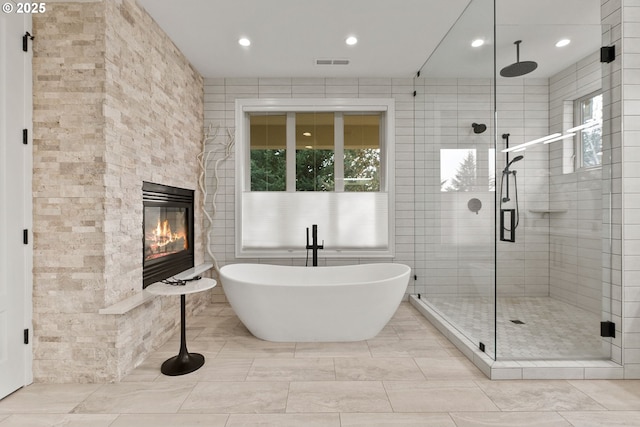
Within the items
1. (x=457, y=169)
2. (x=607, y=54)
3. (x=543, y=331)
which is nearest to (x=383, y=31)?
(x=457, y=169)

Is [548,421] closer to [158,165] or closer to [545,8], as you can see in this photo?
[545,8]

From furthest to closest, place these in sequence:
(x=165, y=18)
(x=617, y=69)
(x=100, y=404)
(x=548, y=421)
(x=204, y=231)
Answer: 1. (x=204, y=231)
2. (x=165, y=18)
3. (x=617, y=69)
4. (x=100, y=404)
5. (x=548, y=421)

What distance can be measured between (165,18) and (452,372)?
12.2 feet

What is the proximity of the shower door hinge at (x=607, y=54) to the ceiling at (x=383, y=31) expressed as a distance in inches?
2.4

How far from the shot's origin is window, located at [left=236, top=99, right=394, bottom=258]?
4.22 meters

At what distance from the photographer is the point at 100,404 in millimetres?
2055

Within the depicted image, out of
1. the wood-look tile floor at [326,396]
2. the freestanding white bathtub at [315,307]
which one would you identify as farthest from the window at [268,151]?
the wood-look tile floor at [326,396]

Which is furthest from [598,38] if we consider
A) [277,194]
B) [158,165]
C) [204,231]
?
[204,231]

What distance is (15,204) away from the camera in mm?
2146

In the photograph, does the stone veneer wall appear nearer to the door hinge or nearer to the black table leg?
the door hinge

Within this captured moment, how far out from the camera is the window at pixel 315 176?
4.22 m

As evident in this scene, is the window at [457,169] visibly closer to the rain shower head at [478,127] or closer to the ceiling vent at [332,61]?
the rain shower head at [478,127]

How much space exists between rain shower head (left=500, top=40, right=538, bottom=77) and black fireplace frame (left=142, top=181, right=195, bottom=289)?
2.97 metres

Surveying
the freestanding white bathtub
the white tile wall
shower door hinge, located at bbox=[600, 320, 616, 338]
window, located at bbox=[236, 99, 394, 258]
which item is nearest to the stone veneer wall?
the freestanding white bathtub
